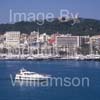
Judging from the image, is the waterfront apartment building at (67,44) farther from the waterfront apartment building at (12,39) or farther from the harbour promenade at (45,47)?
the waterfront apartment building at (12,39)

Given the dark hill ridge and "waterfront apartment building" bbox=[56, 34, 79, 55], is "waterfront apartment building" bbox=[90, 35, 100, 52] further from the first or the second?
"waterfront apartment building" bbox=[56, 34, 79, 55]

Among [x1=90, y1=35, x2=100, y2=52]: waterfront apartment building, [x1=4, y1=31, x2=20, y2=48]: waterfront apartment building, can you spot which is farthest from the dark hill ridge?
[x1=4, y1=31, x2=20, y2=48]: waterfront apartment building

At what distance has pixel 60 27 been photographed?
14.7 m

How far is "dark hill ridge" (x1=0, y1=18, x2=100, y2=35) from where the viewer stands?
13750mm

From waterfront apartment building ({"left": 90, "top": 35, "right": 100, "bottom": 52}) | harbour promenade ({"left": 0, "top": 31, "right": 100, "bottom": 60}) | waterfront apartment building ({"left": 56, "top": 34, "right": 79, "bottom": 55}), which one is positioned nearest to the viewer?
harbour promenade ({"left": 0, "top": 31, "right": 100, "bottom": 60})

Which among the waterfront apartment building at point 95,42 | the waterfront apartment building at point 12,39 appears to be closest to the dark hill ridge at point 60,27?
the waterfront apartment building at point 95,42

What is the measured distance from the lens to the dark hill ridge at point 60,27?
13750 mm

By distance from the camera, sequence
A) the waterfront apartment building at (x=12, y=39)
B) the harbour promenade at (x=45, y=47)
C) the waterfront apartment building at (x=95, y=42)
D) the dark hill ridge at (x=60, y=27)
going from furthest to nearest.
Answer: the waterfront apartment building at (x=95, y=42) < the harbour promenade at (x=45, y=47) < the waterfront apartment building at (x=12, y=39) < the dark hill ridge at (x=60, y=27)

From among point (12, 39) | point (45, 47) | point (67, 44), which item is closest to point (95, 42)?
point (67, 44)

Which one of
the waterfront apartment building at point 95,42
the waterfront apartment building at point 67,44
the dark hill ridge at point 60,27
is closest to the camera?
the dark hill ridge at point 60,27

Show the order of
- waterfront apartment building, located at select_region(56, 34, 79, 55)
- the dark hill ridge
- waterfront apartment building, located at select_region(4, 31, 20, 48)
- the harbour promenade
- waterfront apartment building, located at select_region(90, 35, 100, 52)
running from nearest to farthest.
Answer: the dark hill ridge → waterfront apartment building, located at select_region(4, 31, 20, 48) → the harbour promenade → waterfront apartment building, located at select_region(56, 34, 79, 55) → waterfront apartment building, located at select_region(90, 35, 100, 52)

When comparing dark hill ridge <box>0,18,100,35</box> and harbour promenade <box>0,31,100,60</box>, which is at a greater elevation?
dark hill ridge <box>0,18,100,35</box>

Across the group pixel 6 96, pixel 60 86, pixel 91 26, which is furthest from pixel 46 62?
pixel 6 96

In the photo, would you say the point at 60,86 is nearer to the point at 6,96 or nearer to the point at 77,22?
the point at 6,96
